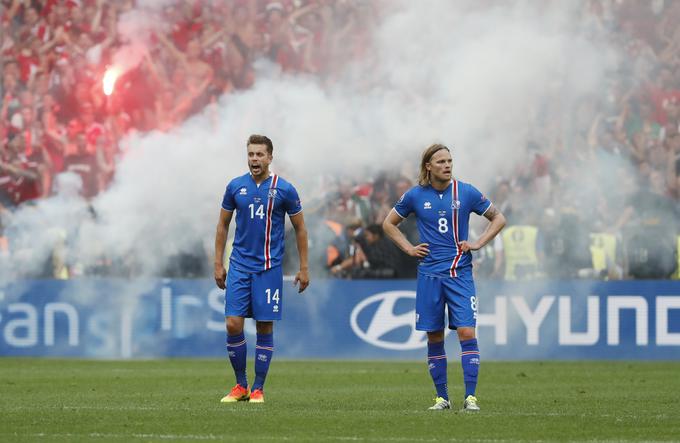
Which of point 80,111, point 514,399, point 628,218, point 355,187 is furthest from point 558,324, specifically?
point 80,111

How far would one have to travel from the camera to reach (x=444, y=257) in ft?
35.8

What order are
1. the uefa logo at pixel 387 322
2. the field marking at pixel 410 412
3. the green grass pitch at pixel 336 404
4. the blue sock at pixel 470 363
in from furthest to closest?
1. the uefa logo at pixel 387 322
2. the blue sock at pixel 470 363
3. the field marking at pixel 410 412
4. the green grass pitch at pixel 336 404

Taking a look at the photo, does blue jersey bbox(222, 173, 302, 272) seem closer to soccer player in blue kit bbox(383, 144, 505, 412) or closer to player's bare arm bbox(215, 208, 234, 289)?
player's bare arm bbox(215, 208, 234, 289)

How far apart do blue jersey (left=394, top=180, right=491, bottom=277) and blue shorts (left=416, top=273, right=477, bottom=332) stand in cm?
7

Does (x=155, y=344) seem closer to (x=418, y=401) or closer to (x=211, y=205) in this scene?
(x=211, y=205)

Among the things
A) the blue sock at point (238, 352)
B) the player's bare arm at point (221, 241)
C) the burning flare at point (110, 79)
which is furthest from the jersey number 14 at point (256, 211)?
the burning flare at point (110, 79)

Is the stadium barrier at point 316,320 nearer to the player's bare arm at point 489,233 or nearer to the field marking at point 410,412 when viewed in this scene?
the player's bare arm at point 489,233

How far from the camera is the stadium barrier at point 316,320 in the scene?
774 inches

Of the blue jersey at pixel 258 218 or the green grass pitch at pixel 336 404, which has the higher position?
the blue jersey at pixel 258 218

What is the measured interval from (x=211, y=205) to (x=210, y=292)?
2.70 m

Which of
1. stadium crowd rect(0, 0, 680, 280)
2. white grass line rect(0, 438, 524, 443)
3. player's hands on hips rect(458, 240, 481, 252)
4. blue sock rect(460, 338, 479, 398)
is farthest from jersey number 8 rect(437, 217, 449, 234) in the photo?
stadium crowd rect(0, 0, 680, 280)

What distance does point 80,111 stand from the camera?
23.5 metres

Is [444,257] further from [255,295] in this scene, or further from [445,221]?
[255,295]

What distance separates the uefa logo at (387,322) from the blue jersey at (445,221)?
8869 millimetres
